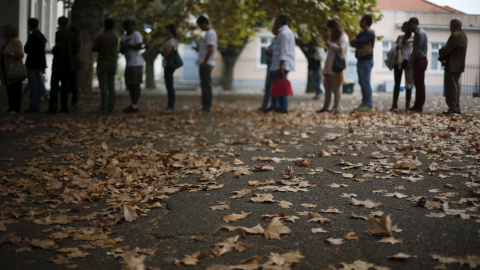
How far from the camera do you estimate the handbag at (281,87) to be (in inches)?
493

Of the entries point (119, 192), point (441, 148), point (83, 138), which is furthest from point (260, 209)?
point (83, 138)

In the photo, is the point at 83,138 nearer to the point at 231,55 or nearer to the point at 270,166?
the point at 270,166

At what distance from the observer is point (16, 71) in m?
11.7

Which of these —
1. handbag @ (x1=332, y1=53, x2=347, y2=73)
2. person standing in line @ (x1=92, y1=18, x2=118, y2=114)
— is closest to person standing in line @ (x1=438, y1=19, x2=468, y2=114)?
handbag @ (x1=332, y1=53, x2=347, y2=73)

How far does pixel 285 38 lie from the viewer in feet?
41.1

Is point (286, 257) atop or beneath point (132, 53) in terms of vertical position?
beneath

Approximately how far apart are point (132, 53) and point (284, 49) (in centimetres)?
340

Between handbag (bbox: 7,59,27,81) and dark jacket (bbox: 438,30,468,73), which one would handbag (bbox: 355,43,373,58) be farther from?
handbag (bbox: 7,59,27,81)

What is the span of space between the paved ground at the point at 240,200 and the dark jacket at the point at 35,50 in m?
3.40

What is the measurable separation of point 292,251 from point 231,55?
1145 inches

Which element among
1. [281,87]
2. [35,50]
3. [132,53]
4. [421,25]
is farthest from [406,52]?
[421,25]

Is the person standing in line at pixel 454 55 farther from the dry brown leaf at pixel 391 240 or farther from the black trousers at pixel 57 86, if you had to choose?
the dry brown leaf at pixel 391 240

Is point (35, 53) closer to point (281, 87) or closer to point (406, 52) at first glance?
point (281, 87)

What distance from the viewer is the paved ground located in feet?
11.2
